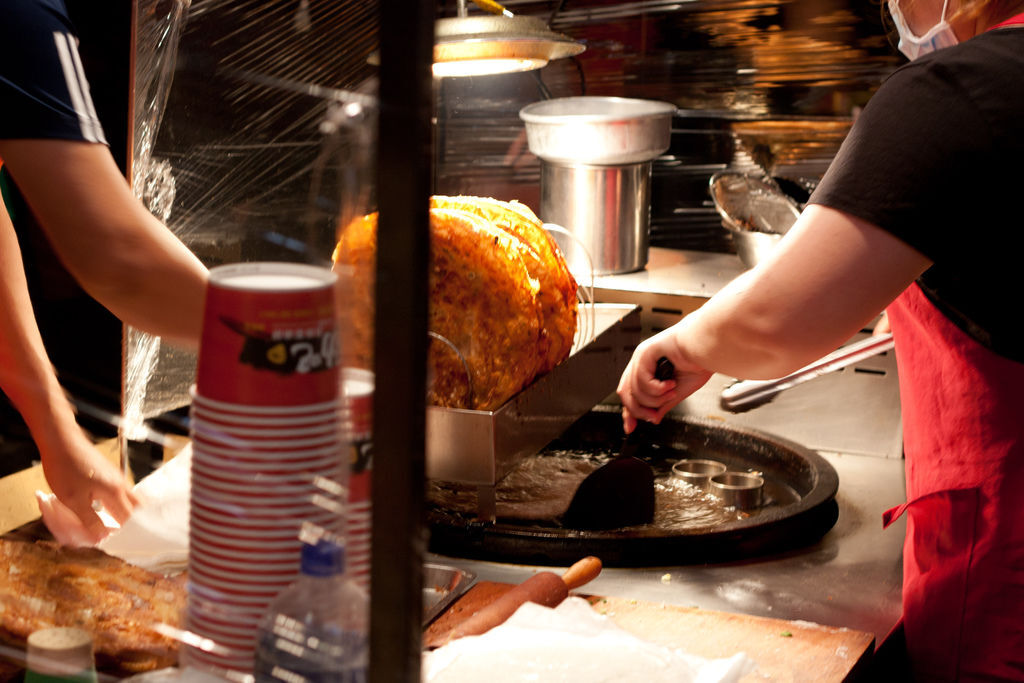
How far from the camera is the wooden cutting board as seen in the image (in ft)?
4.10

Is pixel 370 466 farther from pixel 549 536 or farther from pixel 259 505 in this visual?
pixel 549 536

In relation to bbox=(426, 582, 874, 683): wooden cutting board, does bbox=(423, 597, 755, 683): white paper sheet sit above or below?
above

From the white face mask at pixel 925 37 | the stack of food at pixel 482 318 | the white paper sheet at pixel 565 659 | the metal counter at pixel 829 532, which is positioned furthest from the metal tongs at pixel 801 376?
the white paper sheet at pixel 565 659

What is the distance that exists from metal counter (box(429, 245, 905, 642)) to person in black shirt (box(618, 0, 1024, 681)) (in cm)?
12

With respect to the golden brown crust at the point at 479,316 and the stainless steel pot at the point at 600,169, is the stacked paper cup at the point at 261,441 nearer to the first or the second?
the golden brown crust at the point at 479,316

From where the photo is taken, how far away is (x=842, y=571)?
162cm

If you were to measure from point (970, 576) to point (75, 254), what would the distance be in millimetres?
1151

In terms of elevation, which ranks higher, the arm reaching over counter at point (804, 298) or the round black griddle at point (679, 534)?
the arm reaching over counter at point (804, 298)

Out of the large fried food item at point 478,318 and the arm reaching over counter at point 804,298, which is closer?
the arm reaching over counter at point 804,298

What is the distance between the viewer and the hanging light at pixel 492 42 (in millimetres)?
1486

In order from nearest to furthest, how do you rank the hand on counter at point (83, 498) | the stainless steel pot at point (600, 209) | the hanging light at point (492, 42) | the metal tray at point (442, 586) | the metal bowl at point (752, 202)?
the hand on counter at point (83, 498) < the metal tray at point (442, 586) < the hanging light at point (492, 42) < the stainless steel pot at point (600, 209) < the metal bowl at point (752, 202)

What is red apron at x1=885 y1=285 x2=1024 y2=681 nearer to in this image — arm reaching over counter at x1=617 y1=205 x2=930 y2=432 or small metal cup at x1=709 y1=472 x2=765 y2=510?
arm reaching over counter at x1=617 y1=205 x2=930 y2=432

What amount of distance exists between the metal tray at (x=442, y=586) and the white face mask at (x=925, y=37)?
0.95 m

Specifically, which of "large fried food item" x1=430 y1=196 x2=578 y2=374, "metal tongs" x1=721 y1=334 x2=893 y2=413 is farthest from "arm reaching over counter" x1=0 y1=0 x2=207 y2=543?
"metal tongs" x1=721 y1=334 x2=893 y2=413
